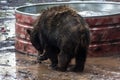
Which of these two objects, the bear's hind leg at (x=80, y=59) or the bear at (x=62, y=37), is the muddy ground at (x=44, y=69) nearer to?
the bear's hind leg at (x=80, y=59)

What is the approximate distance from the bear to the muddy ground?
0.29 metres

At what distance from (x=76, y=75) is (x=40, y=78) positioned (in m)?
0.79

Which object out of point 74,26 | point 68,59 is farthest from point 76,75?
point 74,26

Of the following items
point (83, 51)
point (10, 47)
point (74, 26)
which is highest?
point (74, 26)

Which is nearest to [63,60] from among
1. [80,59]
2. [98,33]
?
[80,59]

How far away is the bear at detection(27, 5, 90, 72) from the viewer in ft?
27.8

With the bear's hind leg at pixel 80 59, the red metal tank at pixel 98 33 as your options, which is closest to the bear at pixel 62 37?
the bear's hind leg at pixel 80 59

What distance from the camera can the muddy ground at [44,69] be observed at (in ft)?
27.7

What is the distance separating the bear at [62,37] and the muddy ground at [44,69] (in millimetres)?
285

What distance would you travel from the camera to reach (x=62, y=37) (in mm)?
8664

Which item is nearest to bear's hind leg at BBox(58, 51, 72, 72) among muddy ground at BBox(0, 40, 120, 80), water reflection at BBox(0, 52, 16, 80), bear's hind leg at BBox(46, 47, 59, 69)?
muddy ground at BBox(0, 40, 120, 80)

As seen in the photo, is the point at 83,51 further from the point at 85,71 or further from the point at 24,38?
the point at 24,38

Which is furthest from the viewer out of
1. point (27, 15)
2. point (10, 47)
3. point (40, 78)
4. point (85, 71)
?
point (10, 47)

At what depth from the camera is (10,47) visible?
1149 cm
